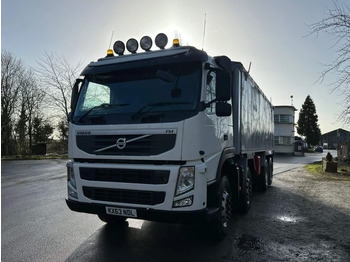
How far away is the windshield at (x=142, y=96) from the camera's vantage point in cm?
388

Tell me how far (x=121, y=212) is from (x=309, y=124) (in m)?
70.5

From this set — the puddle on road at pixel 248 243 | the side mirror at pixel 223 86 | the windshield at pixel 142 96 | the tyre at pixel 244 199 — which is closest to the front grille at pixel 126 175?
the windshield at pixel 142 96

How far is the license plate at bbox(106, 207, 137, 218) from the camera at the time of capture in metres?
3.84

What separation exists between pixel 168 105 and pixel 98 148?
1.18m

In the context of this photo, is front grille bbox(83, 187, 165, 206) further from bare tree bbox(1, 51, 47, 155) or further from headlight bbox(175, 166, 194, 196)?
bare tree bbox(1, 51, 47, 155)

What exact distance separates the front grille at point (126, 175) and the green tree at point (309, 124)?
229 feet

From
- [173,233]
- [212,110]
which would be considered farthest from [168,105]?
[173,233]

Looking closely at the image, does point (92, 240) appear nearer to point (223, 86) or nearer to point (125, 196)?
point (125, 196)

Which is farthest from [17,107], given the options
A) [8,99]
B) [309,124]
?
[309,124]

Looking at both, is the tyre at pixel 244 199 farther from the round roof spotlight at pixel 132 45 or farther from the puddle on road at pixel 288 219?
the round roof spotlight at pixel 132 45

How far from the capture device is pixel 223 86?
397 cm

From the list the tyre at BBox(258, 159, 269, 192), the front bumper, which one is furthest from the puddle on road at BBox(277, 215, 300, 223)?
the tyre at BBox(258, 159, 269, 192)

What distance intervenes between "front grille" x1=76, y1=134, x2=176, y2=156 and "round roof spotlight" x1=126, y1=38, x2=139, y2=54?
1.59 metres

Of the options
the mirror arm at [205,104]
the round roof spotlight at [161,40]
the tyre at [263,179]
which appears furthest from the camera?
the tyre at [263,179]
